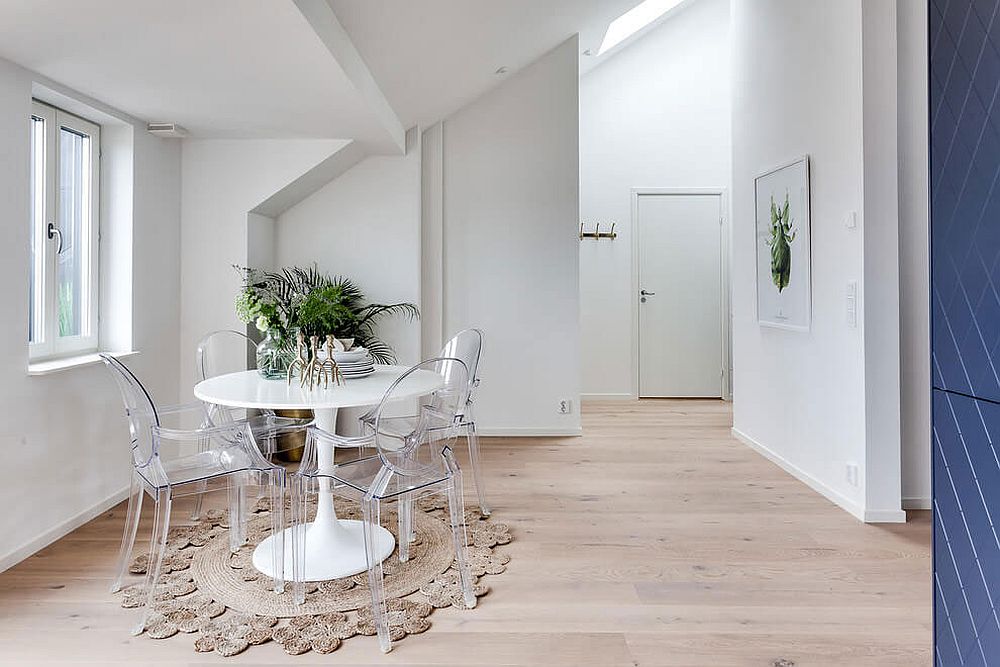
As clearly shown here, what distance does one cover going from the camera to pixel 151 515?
3.31m

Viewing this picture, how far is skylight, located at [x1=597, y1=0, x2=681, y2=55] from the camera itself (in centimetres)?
623

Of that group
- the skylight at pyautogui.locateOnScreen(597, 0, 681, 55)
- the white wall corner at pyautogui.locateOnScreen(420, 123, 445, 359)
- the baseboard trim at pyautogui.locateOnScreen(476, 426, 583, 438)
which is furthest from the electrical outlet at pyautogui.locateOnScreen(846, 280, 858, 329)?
the skylight at pyautogui.locateOnScreen(597, 0, 681, 55)

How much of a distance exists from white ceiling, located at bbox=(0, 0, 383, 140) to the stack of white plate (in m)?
1.21

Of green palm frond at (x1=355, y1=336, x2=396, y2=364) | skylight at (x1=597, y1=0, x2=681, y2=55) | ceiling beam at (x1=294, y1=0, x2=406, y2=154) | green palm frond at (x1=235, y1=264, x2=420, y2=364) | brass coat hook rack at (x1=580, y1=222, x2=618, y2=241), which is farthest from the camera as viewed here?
brass coat hook rack at (x1=580, y1=222, x2=618, y2=241)

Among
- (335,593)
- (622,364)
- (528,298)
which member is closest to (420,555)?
(335,593)

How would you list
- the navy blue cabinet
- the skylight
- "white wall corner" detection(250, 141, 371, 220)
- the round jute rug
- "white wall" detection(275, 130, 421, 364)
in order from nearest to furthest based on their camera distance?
the navy blue cabinet → the round jute rug → "white wall corner" detection(250, 141, 371, 220) → "white wall" detection(275, 130, 421, 364) → the skylight

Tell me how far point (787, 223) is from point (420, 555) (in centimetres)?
280

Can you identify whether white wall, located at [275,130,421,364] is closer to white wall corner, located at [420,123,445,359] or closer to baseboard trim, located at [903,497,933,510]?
white wall corner, located at [420,123,445,359]

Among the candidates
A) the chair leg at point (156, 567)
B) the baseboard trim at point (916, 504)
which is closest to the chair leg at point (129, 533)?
the chair leg at point (156, 567)

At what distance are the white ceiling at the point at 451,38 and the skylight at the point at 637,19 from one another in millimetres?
1018

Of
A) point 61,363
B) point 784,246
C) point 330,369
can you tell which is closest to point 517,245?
point 784,246

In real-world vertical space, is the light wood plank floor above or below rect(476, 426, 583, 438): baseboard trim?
below

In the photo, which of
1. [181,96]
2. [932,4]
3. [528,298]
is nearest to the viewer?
[932,4]

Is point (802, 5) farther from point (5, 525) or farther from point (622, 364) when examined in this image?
point (5, 525)
